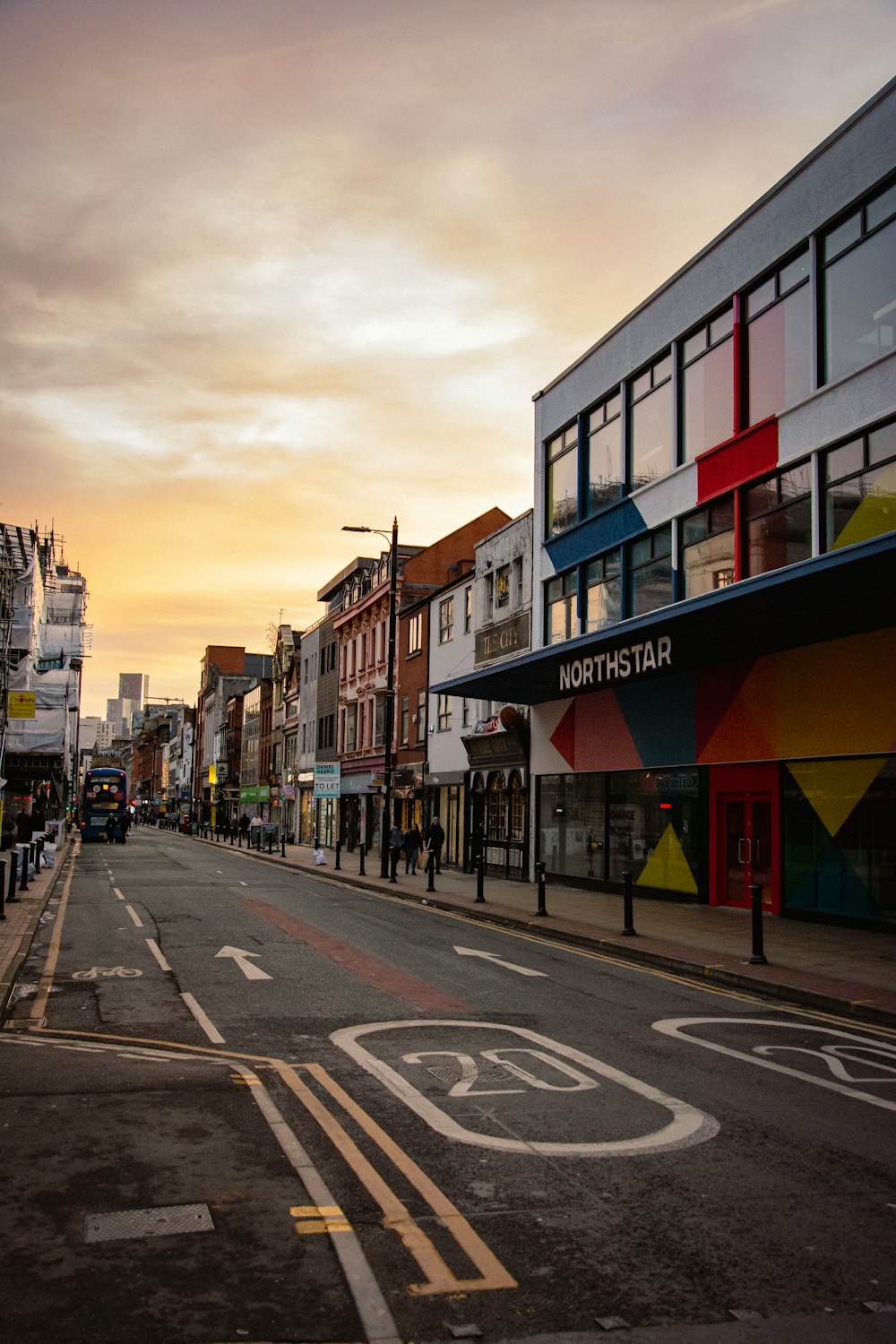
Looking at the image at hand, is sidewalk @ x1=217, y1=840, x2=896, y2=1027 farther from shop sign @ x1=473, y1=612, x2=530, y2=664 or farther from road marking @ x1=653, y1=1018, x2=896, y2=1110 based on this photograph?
shop sign @ x1=473, y1=612, x2=530, y2=664

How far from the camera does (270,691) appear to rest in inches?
3369

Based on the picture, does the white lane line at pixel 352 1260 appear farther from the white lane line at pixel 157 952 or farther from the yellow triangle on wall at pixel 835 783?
the yellow triangle on wall at pixel 835 783

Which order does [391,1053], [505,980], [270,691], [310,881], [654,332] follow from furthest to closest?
[270,691] < [310,881] < [654,332] < [505,980] < [391,1053]

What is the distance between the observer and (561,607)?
29.9m

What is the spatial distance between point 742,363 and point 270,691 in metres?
67.5

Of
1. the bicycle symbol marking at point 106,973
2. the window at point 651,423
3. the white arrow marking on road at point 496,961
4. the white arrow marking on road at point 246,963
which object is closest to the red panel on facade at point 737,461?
the window at point 651,423

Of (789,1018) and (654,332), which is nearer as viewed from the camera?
(789,1018)

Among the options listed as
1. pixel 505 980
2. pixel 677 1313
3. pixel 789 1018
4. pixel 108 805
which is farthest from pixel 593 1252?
pixel 108 805

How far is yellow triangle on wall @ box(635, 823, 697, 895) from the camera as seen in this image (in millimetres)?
23797

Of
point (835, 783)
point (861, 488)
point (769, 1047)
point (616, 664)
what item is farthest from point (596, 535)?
point (769, 1047)

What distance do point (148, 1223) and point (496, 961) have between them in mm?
10251

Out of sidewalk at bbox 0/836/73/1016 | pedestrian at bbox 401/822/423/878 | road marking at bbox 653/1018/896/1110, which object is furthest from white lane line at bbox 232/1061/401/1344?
pedestrian at bbox 401/822/423/878

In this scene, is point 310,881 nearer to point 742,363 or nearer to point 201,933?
point 201,933

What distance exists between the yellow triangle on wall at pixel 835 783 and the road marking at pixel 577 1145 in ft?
35.7
